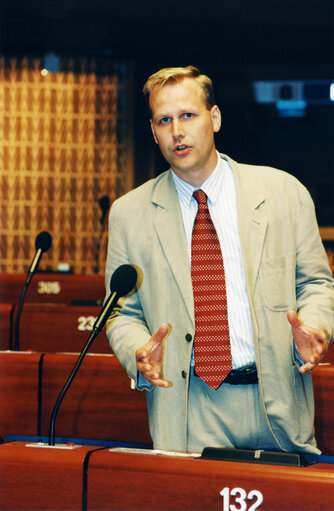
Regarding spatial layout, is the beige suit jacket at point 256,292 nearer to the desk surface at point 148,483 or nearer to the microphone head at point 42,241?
the desk surface at point 148,483

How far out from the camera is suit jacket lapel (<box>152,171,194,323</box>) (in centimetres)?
192

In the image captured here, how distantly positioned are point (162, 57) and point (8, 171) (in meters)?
2.14

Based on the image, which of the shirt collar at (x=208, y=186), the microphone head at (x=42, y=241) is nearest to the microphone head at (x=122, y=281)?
the shirt collar at (x=208, y=186)

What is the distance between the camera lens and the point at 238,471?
54.1 inches

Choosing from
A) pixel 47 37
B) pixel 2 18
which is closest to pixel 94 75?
pixel 47 37

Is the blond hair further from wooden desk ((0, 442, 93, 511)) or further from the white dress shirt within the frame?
wooden desk ((0, 442, 93, 511))

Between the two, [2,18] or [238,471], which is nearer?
[238,471]

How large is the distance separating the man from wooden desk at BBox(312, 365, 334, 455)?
0.69 m

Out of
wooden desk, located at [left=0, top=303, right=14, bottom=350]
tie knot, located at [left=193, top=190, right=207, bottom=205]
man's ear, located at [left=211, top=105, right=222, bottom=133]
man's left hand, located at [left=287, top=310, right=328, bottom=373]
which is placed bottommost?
wooden desk, located at [left=0, top=303, right=14, bottom=350]

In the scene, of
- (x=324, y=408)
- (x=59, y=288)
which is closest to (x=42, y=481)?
(x=324, y=408)

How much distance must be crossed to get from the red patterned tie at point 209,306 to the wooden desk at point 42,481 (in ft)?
1.47

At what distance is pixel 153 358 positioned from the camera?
1.76m

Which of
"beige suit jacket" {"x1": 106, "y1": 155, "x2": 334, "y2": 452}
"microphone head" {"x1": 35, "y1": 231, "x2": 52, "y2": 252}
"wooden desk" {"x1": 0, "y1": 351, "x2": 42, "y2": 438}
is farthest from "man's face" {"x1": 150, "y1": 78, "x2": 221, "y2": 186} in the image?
"microphone head" {"x1": 35, "y1": 231, "x2": 52, "y2": 252}

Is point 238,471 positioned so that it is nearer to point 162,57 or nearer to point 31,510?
point 31,510
